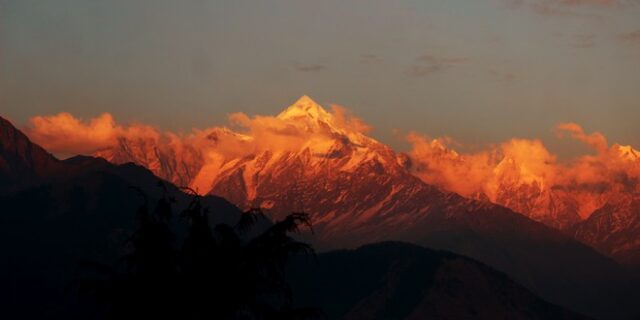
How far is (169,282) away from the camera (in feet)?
145

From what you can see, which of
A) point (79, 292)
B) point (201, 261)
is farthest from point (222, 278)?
point (79, 292)

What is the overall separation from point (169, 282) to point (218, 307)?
176 centimetres

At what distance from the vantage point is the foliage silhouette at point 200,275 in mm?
43969

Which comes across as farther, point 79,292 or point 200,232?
point 200,232

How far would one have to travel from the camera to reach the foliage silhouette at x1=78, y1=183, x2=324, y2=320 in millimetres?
43969

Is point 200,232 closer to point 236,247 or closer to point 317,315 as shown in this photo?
point 236,247

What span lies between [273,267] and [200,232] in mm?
2771

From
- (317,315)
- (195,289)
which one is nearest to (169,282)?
(195,289)

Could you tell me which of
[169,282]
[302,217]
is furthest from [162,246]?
[302,217]

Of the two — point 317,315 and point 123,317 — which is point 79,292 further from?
point 317,315

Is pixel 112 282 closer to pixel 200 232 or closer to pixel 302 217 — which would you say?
pixel 200 232

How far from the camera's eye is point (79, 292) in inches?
1703

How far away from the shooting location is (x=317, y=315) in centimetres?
4456

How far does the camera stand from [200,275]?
44.8 m
